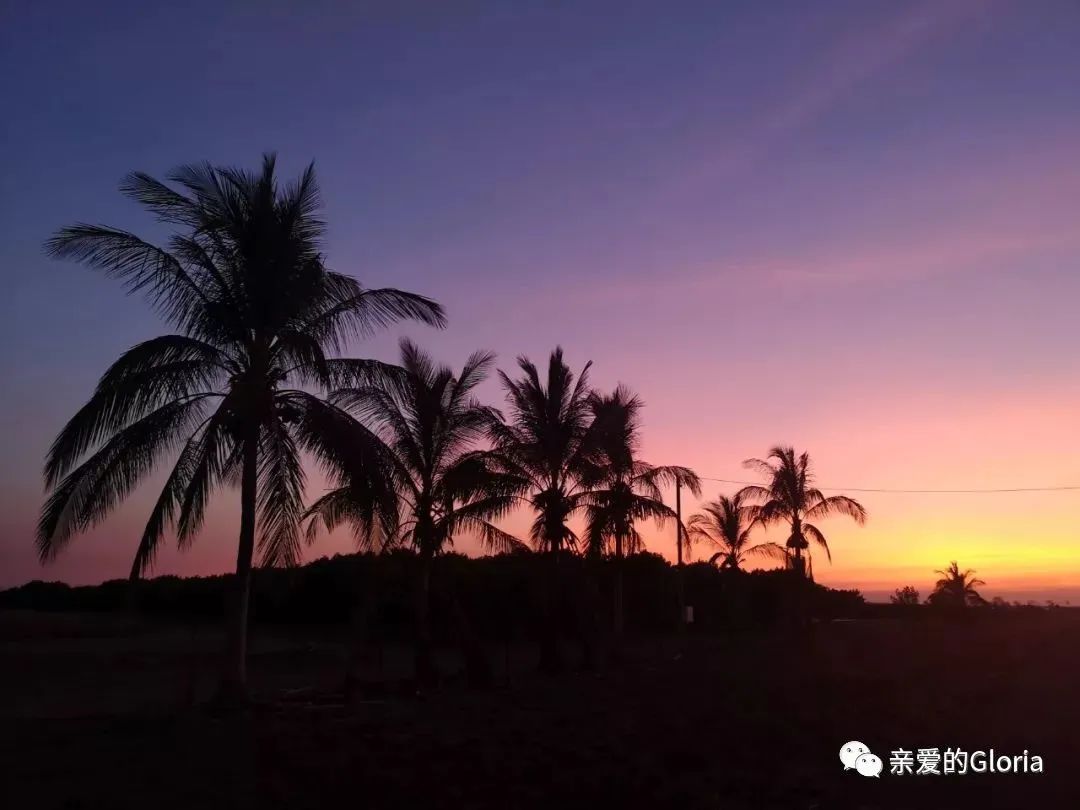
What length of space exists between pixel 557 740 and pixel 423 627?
690 centimetres

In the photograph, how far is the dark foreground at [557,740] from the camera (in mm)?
9430

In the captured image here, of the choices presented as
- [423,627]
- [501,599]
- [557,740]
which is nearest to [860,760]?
[557,740]

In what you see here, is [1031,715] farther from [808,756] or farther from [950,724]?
[808,756]

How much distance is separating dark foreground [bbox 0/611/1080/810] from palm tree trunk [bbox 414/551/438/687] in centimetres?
46

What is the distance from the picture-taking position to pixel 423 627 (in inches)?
727

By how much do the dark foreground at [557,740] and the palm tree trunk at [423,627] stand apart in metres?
0.46

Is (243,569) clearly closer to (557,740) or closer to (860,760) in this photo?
(557,740)

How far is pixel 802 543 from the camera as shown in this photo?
1342 inches

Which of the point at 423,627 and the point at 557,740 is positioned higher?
the point at 423,627

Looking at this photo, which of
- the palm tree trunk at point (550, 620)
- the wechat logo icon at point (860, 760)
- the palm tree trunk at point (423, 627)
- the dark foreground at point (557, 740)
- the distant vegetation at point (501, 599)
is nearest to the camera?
the dark foreground at point (557, 740)

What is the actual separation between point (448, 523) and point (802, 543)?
18722 mm

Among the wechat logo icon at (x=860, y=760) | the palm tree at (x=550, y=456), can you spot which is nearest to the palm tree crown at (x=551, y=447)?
the palm tree at (x=550, y=456)

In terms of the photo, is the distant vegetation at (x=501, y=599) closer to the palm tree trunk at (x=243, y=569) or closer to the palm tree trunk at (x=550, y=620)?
the palm tree trunk at (x=550, y=620)

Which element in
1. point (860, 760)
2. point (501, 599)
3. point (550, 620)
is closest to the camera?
point (860, 760)
